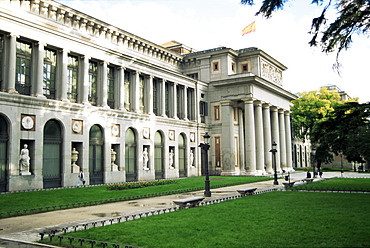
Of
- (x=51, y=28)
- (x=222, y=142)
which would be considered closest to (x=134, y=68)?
(x=51, y=28)

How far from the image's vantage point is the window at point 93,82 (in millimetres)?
37500

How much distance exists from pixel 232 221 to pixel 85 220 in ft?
20.5

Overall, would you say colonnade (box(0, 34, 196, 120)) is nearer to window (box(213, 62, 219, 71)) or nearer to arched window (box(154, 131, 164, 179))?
arched window (box(154, 131, 164, 179))

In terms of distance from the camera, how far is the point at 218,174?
53.3m

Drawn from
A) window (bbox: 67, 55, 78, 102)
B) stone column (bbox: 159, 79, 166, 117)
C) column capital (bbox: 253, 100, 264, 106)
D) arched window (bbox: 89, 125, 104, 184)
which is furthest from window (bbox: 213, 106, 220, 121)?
window (bbox: 67, 55, 78, 102)

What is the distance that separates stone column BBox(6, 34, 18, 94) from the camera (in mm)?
28312

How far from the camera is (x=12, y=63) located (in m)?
28.6

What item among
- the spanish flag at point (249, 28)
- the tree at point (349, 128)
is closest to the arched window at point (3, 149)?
the tree at point (349, 128)

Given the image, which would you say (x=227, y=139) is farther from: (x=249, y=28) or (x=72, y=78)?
(x=72, y=78)

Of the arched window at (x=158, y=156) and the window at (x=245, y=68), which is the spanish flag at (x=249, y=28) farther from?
the arched window at (x=158, y=156)

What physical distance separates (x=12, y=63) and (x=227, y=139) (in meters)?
32.9

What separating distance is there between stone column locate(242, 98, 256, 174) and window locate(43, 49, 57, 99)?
28519mm

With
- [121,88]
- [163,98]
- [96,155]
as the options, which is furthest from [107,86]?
[163,98]

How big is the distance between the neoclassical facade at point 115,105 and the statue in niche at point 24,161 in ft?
0.27
